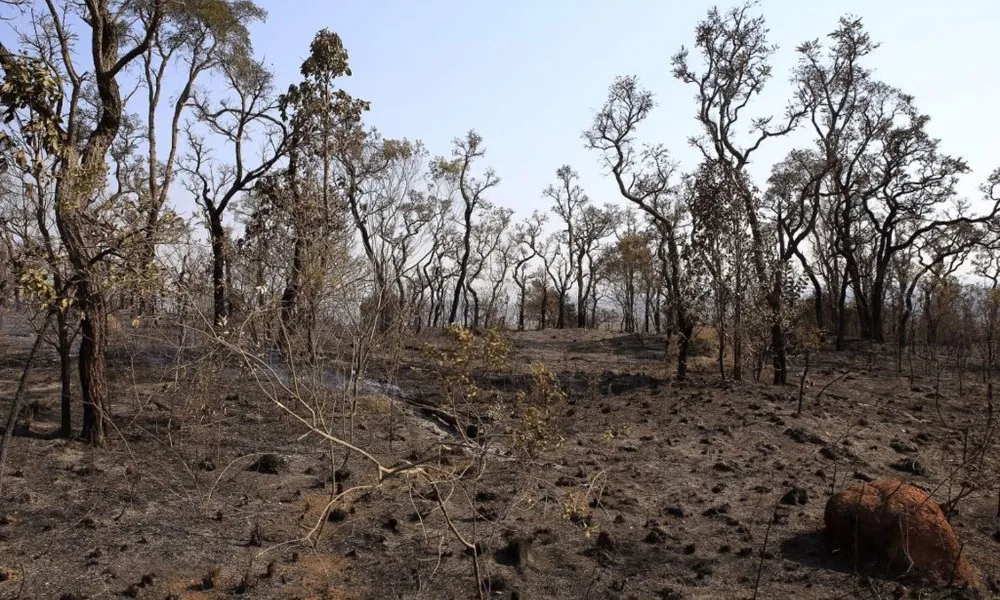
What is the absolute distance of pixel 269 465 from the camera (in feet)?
29.5

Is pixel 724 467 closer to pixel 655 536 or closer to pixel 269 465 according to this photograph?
pixel 655 536

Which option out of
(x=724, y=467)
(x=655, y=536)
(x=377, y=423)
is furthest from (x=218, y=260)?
(x=655, y=536)

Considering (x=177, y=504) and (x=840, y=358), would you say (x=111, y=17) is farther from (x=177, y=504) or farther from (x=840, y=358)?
(x=840, y=358)

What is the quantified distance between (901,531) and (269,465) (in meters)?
7.23

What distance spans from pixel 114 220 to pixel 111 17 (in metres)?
5.62

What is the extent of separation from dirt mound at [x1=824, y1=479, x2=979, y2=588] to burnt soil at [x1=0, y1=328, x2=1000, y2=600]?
0.67 ft

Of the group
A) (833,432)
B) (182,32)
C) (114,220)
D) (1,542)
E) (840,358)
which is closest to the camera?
(114,220)

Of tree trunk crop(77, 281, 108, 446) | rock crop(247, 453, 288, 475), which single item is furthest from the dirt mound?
tree trunk crop(77, 281, 108, 446)

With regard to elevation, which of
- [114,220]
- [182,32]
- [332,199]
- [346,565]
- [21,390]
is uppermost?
[182,32]

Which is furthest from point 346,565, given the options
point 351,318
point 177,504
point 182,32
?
point 182,32

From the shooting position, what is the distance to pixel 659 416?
12562 millimetres

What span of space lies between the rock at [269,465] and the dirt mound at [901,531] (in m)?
6.69

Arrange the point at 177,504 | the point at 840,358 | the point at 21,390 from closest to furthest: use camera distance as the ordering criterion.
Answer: the point at 21,390, the point at 177,504, the point at 840,358

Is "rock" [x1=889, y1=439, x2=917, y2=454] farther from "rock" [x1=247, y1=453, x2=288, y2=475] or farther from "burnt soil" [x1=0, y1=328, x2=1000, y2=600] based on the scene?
"rock" [x1=247, y1=453, x2=288, y2=475]
